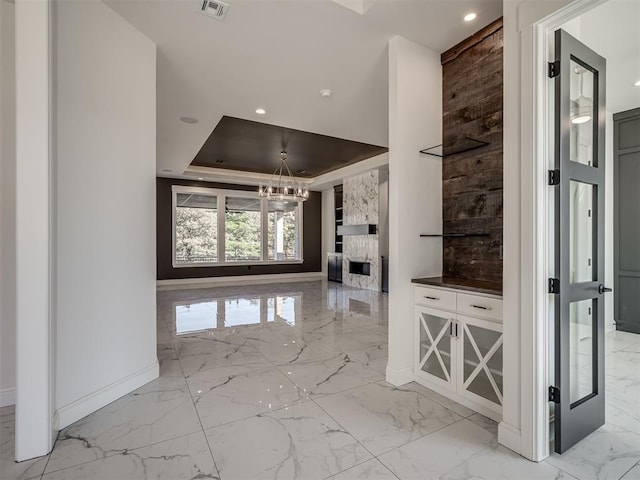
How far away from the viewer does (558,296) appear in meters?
1.81

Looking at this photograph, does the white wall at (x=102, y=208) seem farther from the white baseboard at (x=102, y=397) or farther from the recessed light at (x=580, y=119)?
the recessed light at (x=580, y=119)

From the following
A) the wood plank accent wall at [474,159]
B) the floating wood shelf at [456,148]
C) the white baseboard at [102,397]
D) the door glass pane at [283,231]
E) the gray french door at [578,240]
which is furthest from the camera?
Answer: the door glass pane at [283,231]

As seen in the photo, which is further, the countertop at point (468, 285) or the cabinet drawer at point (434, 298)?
the cabinet drawer at point (434, 298)

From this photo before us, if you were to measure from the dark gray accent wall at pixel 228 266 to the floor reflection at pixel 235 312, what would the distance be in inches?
109

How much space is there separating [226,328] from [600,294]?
13.2 ft

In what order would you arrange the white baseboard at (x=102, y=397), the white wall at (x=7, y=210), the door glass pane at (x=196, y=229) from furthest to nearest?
the door glass pane at (x=196, y=229) < the white wall at (x=7, y=210) < the white baseboard at (x=102, y=397)

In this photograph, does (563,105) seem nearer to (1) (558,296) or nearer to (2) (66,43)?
(1) (558,296)

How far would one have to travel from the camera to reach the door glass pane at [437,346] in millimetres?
2527

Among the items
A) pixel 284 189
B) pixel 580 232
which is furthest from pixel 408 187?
pixel 284 189

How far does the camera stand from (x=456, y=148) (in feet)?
9.62

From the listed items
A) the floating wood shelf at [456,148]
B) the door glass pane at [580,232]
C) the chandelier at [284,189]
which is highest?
the chandelier at [284,189]

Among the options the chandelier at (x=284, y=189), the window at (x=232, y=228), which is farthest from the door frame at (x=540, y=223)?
the window at (x=232, y=228)

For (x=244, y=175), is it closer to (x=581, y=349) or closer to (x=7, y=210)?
(x=7, y=210)

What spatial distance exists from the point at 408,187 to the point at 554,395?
174 centimetres
